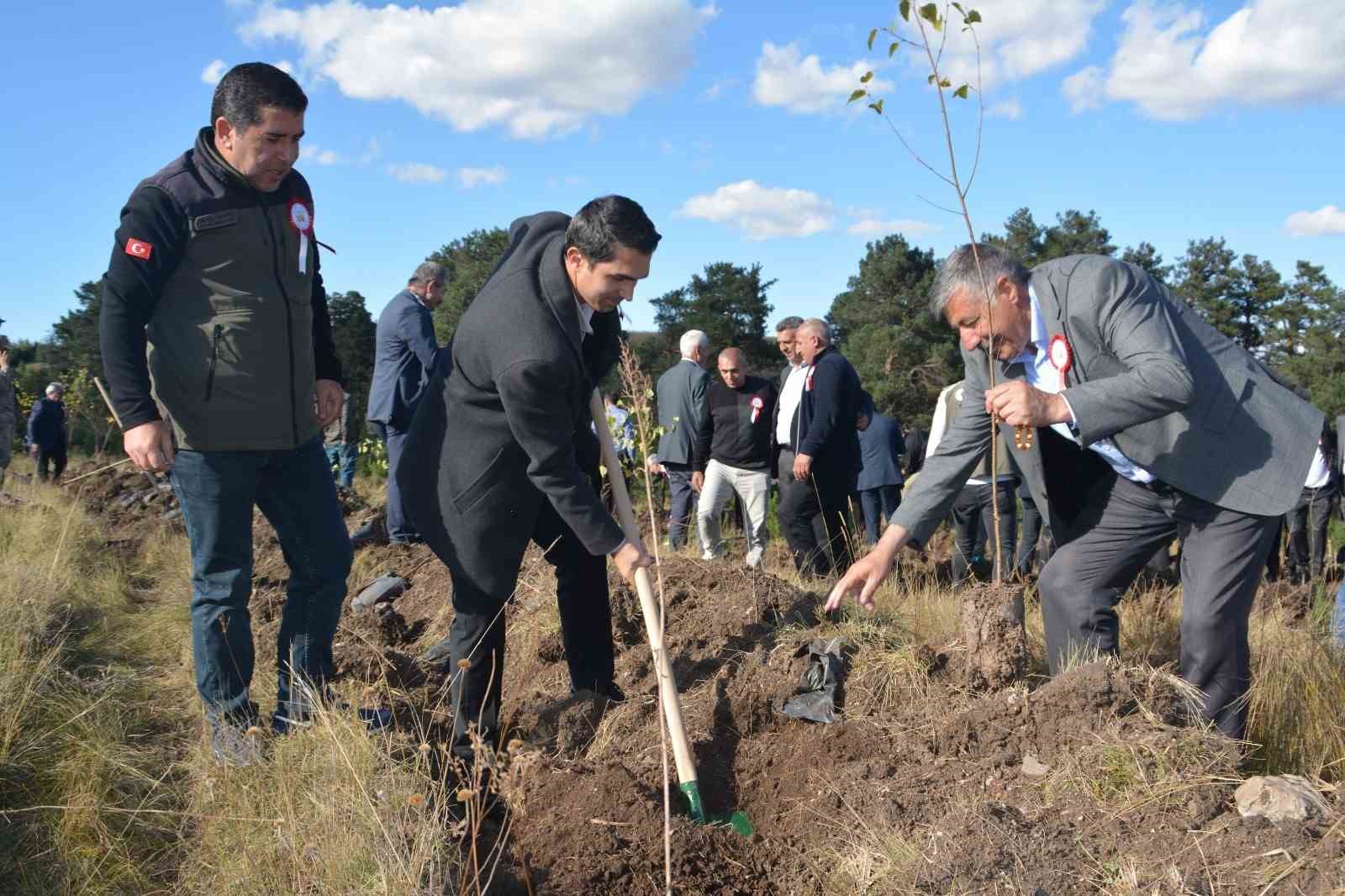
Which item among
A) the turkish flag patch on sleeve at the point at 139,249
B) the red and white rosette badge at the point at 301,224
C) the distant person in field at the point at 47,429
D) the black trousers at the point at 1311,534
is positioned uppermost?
the distant person in field at the point at 47,429

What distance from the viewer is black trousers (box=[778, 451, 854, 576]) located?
6.52m

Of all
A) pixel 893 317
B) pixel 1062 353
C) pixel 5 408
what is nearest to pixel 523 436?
pixel 1062 353

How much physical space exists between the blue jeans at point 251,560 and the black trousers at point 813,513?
352 centimetres

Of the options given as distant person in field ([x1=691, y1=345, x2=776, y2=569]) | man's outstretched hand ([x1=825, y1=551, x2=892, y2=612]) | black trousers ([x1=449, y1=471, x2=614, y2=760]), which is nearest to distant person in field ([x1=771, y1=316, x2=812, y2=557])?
distant person in field ([x1=691, y1=345, x2=776, y2=569])

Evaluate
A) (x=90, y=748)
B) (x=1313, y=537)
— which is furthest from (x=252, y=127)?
(x=1313, y=537)

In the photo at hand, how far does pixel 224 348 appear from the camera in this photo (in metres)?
3.22

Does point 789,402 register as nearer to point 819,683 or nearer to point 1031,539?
point 1031,539

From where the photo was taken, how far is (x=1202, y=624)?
10.3 feet

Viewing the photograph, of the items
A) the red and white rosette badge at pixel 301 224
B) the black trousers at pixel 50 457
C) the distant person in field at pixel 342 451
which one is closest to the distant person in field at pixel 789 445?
the red and white rosette badge at pixel 301 224

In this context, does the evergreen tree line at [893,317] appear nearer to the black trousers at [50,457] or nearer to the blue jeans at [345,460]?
the black trousers at [50,457]

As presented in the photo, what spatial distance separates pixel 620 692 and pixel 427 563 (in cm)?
338

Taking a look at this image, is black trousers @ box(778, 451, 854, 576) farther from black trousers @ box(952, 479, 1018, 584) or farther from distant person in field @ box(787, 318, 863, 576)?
black trousers @ box(952, 479, 1018, 584)

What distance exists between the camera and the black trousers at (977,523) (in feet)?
23.7

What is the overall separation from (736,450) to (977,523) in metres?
1.86
